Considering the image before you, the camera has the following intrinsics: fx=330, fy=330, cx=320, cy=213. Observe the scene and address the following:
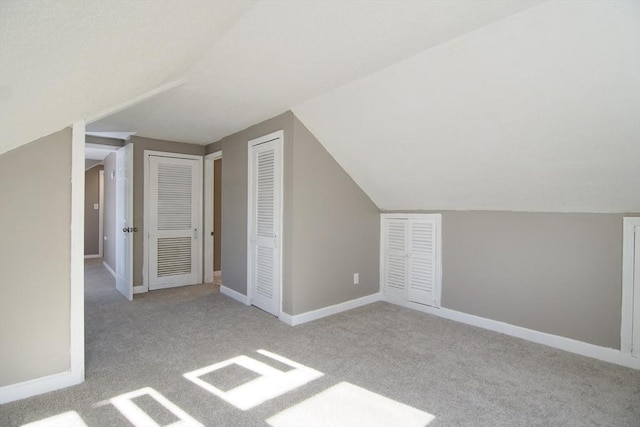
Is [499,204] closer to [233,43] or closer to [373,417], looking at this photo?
[373,417]

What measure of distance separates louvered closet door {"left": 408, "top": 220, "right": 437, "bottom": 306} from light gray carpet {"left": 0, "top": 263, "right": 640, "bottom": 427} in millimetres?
264

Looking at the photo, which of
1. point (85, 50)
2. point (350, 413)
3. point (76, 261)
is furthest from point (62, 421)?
point (85, 50)

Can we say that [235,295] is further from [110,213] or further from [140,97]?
[110,213]

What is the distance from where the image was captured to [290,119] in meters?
3.46

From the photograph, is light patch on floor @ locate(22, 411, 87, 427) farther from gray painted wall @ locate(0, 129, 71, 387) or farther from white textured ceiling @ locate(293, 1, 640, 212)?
white textured ceiling @ locate(293, 1, 640, 212)

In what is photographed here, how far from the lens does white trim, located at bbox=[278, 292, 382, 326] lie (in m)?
3.46

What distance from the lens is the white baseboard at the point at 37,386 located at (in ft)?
6.79

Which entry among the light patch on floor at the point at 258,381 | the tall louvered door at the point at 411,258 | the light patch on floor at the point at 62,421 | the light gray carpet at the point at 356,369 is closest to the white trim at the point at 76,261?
the light gray carpet at the point at 356,369

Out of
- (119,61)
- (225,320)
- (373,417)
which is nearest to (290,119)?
(119,61)

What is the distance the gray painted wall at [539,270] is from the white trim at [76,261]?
3.40 meters

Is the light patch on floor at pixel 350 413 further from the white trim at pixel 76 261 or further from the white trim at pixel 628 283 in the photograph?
the white trim at pixel 628 283

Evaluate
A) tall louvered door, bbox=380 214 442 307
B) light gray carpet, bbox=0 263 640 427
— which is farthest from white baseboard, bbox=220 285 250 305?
tall louvered door, bbox=380 214 442 307

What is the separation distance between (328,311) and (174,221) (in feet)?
9.19

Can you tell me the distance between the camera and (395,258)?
13.9 ft
